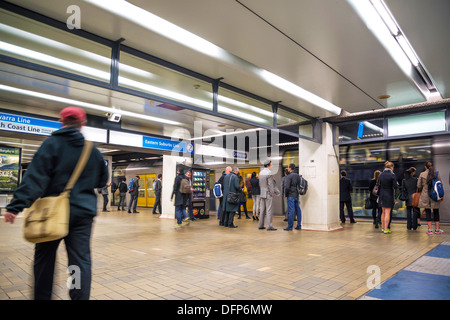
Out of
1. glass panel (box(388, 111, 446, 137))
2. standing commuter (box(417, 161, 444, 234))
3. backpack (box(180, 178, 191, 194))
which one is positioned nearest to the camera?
glass panel (box(388, 111, 446, 137))

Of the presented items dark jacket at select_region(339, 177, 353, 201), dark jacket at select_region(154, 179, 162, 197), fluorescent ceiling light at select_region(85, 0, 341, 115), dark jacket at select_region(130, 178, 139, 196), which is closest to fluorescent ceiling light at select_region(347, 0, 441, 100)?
fluorescent ceiling light at select_region(85, 0, 341, 115)

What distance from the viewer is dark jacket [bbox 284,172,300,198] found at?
841 cm

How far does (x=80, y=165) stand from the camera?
2.30m

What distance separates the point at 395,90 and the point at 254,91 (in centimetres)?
277

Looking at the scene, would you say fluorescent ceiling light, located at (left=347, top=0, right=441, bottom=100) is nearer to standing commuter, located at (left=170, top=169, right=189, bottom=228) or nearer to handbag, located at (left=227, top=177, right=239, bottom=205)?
handbag, located at (left=227, top=177, right=239, bottom=205)

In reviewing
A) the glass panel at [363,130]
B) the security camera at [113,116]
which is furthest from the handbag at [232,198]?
the security camera at [113,116]

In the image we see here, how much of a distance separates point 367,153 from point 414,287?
28.2 ft

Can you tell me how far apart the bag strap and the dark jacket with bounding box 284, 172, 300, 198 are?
21.9ft

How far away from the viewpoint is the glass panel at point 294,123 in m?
7.66

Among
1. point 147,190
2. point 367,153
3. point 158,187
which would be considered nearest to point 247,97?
point 367,153

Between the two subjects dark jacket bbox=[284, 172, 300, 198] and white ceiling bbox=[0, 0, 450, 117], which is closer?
white ceiling bbox=[0, 0, 450, 117]

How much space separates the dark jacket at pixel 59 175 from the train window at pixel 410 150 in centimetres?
1057

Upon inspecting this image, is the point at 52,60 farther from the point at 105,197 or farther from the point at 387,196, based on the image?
the point at 105,197

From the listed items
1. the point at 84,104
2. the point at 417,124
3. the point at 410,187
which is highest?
the point at 84,104
